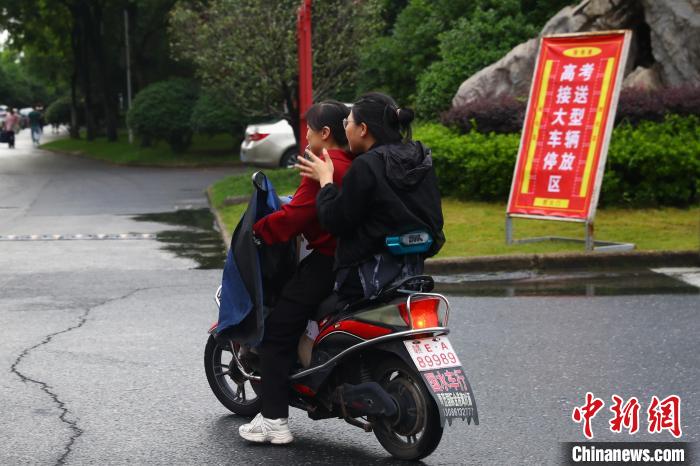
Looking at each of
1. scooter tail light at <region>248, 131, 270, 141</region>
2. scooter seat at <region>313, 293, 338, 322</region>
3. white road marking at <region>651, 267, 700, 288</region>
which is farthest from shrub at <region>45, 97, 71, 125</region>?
scooter seat at <region>313, 293, 338, 322</region>

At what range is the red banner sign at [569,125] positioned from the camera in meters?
12.0

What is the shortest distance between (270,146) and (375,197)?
21.6 meters

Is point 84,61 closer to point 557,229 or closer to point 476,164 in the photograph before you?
point 476,164

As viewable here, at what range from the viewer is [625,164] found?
592 inches

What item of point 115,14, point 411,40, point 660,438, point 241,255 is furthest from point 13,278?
point 115,14

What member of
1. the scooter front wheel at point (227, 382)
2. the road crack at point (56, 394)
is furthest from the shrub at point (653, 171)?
the scooter front wheel at point (227, 382)

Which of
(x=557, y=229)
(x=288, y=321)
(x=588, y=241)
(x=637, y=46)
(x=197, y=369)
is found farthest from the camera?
(x=637, y=46)

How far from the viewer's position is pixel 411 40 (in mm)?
25141

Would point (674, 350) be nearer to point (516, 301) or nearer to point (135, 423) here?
point (516, 301)

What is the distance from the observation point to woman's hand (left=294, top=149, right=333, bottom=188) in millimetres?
5328

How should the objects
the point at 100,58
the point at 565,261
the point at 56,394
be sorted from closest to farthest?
1. the point at 56,394
2. the point at 565,261
3. the point at 100,58

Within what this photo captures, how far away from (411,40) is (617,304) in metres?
16.4
